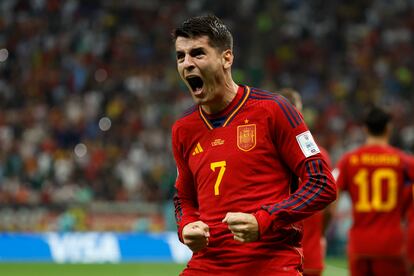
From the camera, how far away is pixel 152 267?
1408 centimetres

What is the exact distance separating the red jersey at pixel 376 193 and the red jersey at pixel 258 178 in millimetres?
2911

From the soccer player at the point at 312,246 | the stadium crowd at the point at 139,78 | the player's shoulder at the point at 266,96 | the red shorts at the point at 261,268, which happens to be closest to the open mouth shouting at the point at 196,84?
the player's shoulder at the point at 266,96

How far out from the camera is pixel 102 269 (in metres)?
13.9

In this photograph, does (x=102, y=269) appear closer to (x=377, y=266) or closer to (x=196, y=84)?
(x=377, y=266)

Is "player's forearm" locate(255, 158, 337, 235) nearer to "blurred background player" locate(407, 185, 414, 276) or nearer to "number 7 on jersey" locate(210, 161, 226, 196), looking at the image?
"number 7 on jersey" locate(210, 161, 226, 196)

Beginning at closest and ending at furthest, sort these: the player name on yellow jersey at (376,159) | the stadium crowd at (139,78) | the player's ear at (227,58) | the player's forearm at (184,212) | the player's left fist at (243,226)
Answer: the player's left fist at (243,226) → the player's ear at (227,58) → the player's forearm at (184,212) → the player name on yellow jersey at (376,159) → the stadium crowd at (139,78)

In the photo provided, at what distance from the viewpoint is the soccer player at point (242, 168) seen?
3.77 m

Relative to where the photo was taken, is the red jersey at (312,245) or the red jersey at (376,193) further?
the red jersey at (376,193)

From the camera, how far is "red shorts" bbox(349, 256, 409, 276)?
684 centimetres

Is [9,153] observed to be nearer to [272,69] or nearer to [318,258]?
[272,69]

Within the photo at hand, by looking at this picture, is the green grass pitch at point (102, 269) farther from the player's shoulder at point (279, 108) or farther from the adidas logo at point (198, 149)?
the player's shoulder at point (279, 108)

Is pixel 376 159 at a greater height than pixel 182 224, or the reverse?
pixel 376 159

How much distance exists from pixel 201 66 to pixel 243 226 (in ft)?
2.59

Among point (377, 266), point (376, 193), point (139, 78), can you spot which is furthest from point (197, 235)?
point (139, 78)
